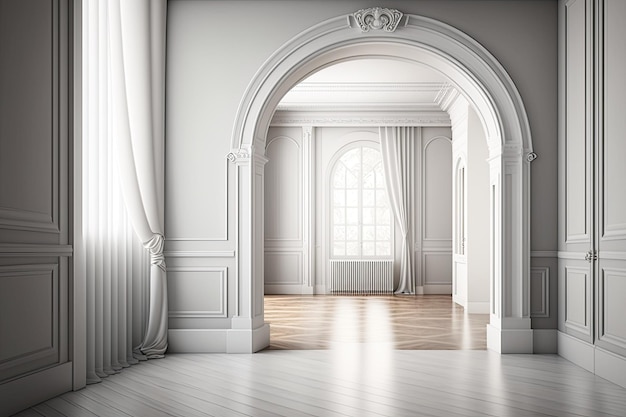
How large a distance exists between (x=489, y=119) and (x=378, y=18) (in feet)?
4.98

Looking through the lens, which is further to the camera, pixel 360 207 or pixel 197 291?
pixel 360 207

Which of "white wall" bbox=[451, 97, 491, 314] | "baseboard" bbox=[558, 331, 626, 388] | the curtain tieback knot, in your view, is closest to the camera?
"baseboard" bbox=[558, 331, 626, 388]

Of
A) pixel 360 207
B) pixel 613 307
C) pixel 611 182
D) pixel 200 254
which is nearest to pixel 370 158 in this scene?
pixel 360 207

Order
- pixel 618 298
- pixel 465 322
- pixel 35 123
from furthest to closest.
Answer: pixel 465 322
pixel 618 298
pixel 35 123

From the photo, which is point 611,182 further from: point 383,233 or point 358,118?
point 383,233

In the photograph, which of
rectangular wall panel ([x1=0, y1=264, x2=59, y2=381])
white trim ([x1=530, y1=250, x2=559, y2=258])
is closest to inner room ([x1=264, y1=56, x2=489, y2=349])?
white trim ([x1=530, y1=250, x2=559, y2=258])

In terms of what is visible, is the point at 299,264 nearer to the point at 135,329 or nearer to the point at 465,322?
the point at 465,322

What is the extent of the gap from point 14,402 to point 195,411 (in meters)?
1.11

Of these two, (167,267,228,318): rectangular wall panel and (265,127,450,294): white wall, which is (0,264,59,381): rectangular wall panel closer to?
(167,267,228,318): rectangular wall panel

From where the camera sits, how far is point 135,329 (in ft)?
19.5

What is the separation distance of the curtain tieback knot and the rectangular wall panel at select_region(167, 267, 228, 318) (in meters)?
0.28

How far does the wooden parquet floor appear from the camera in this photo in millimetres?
6844

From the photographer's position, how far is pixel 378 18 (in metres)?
6.28

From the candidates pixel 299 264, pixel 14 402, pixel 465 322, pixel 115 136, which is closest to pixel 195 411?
pixel 14 402
